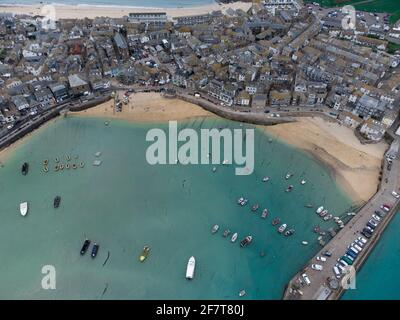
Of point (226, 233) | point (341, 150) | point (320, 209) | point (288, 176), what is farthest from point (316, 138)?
point (226, 233)

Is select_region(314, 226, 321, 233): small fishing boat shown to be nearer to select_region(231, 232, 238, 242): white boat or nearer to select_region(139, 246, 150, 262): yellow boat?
select_region(231, 232, 238, 242): white boat

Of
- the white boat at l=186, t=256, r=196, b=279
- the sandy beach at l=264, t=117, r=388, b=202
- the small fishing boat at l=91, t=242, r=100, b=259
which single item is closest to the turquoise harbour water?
the sandy beach at l=264, t=117, r=388, b=202

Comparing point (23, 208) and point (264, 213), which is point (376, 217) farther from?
point (23, 208)

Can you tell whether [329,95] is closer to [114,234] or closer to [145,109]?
[145,109]

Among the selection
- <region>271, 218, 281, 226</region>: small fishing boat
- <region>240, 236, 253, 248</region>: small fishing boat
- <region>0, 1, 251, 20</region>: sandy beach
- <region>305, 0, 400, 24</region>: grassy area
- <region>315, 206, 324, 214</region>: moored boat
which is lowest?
<region>240, 236, 253, 248</region>: small fishing boat

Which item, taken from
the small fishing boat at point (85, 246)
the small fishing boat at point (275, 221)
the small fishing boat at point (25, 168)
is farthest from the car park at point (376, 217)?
the small fishing boat at point (25, 168)

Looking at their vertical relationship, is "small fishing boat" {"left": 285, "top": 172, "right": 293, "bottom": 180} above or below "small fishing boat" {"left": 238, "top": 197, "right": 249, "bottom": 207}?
above

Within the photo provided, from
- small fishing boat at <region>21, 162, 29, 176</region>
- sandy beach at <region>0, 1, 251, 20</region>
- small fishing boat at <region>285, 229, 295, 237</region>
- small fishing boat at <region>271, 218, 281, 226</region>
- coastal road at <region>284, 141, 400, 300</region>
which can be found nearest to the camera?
coastal road at <region>284, 141, 400, 300</region>
